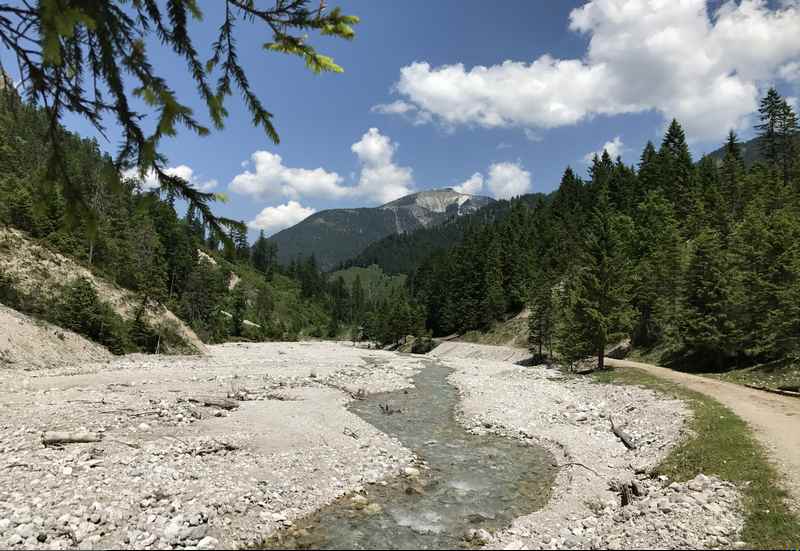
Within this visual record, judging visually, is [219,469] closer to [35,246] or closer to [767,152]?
[35,246]

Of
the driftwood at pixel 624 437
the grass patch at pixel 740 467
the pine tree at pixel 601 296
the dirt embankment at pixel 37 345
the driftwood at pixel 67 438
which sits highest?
the pine tree at pixel 601 296

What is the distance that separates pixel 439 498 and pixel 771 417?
15.3m

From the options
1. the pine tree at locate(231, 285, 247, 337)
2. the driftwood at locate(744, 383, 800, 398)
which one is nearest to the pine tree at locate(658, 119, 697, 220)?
the driftwood at locate(744, 383, 800, 398)

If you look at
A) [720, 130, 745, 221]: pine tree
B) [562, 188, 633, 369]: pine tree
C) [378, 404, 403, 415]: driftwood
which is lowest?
[378, 404, 403, 415]: driftwood

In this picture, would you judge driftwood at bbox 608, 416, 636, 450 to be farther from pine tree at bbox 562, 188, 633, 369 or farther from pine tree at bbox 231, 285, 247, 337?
pine tree at bbox 231, 285, 247, 337

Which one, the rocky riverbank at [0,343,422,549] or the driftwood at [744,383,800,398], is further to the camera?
the driftwood at [744,383,800,398]

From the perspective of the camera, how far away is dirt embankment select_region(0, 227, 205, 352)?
133ft

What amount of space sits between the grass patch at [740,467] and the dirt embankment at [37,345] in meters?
38.9

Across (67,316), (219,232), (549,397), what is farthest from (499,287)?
(219,232)

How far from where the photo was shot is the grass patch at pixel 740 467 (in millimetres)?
9961

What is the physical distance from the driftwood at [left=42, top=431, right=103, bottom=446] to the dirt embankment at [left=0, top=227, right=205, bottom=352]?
3367 centimetres

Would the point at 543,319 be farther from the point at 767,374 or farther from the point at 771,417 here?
the point at 771,417

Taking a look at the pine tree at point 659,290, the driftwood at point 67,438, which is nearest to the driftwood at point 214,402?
the driftwood at point 67,438

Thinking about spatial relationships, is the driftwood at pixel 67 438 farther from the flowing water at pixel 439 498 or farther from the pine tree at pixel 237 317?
the pine tree at pixel 237 317
